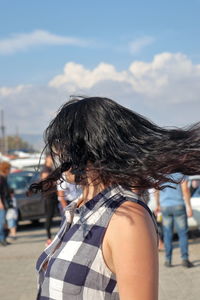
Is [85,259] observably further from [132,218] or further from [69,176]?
[69,176]

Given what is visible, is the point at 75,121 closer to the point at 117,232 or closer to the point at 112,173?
the point at 112,173

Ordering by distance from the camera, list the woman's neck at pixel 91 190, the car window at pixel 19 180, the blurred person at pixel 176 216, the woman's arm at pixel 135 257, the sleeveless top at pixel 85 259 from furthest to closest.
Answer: the car window at pixel 19 180, the blurred person at pixel 176 216, the woman's neck at pixel 91 190, the sleeveless top at pixel 85 259, the woman's arm at pixel 135 257

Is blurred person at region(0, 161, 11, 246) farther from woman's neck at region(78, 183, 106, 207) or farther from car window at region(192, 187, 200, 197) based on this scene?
woman's neck at region(78, 183, 106, 207)

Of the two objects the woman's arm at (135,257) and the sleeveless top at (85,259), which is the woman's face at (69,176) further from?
the woman's arm at (135,257)

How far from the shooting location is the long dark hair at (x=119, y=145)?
184cm

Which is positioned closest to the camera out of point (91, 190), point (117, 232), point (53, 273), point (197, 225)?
point (117, 232)

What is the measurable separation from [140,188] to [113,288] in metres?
0.37

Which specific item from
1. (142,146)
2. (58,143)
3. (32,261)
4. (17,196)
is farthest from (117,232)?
(17,196)

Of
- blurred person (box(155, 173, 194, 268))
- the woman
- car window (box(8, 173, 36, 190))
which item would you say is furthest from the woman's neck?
car window (box(8, 173, 36, 190))

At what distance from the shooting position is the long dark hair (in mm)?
1841

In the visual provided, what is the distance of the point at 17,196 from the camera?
45.2 feet

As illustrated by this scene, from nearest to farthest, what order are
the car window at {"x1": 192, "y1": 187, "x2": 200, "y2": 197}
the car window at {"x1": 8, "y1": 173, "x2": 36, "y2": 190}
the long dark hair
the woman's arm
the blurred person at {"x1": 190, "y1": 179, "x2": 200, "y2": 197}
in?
the woman's arm → the long dark hair → the car window at {"x1": 192, "y1": 187, "x2": 200, "y2": 197} → the blurred person at {"x1": 190, "y1": 179, "x2": 200, "y2": 197} → the car window at {"x1": 8, "y1": 173, "x2": 36, "y2": 190}

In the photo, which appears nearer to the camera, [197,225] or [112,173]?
[112,173]

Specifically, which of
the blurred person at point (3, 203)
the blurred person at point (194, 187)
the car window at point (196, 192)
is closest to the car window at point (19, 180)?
the blurred person at point (3, 203)
